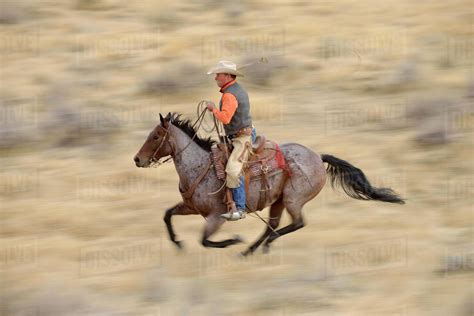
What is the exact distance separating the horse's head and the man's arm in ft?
2.36

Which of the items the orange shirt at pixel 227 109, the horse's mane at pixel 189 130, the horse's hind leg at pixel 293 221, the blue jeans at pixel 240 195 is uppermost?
the orange shirt at pixel 227 109

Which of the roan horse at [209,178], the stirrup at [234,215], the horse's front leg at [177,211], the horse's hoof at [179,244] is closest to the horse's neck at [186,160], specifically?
the roan horse at [209,178]

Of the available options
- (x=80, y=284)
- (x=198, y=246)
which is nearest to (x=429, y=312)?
(x=198, y=246)

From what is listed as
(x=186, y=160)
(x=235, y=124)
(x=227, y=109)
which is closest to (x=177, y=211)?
(x=186, y=160)

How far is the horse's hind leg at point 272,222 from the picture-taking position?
34.3ft

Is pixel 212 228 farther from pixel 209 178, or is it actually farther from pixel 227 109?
pixel 227 109

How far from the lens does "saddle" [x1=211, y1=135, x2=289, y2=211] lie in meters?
9.78

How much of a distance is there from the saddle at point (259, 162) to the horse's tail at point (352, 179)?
0.79 metres

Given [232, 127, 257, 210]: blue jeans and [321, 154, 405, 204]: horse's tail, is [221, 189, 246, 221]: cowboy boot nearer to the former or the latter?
[232, 127, 257, 210]: blue jeans

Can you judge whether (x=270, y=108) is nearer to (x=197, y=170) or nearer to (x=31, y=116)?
(x=31, y=116)

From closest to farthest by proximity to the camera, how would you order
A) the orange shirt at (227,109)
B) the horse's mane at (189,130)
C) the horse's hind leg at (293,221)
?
1. the orange shirt at (227,109)
2. the horse's mane at (189,130)
3. the horse's hind leg at (293,221)

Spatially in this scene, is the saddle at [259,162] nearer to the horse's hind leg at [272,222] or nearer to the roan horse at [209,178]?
the roan horse at [209,178]

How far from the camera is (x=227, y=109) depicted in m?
9.30

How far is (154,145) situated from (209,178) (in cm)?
74
